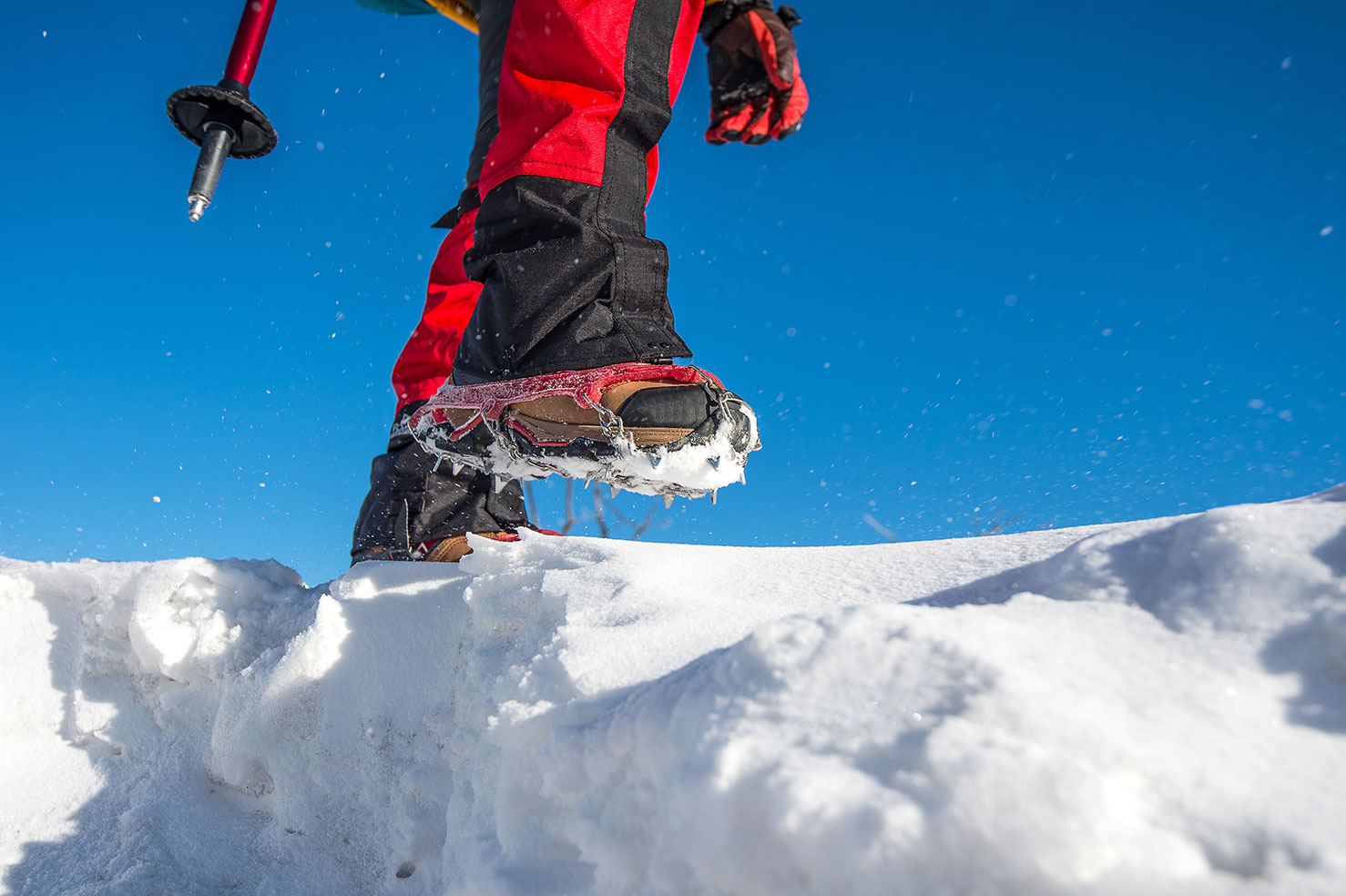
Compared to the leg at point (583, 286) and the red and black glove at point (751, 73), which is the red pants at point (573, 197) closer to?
the leg at point (583, 286)

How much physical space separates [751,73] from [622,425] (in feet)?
5.29

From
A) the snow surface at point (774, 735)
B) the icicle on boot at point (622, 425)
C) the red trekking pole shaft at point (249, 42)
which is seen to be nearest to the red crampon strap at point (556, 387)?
the icicle on boot at point (622, 425)

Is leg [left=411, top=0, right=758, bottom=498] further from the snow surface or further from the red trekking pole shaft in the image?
the red trekking pole shaft

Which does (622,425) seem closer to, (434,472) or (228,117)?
(434,472)

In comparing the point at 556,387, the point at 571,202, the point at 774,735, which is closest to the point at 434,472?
the point at 556,387

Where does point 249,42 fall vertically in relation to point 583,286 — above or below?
above

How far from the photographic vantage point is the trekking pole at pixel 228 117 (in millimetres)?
1703

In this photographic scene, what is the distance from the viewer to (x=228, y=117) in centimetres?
179

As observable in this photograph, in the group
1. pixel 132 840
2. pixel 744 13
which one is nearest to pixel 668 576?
pixel 132 840

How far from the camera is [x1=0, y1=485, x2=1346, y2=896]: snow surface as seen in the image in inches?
14.1

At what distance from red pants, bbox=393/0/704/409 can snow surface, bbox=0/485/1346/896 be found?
0.42 metres

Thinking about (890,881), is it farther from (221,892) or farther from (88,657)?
(88,657)

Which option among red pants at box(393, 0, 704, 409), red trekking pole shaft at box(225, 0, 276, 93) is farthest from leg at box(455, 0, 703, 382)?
red trekking pole shaft at box(225, 0, 276, 93)

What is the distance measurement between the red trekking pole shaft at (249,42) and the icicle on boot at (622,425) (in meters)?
1.28
